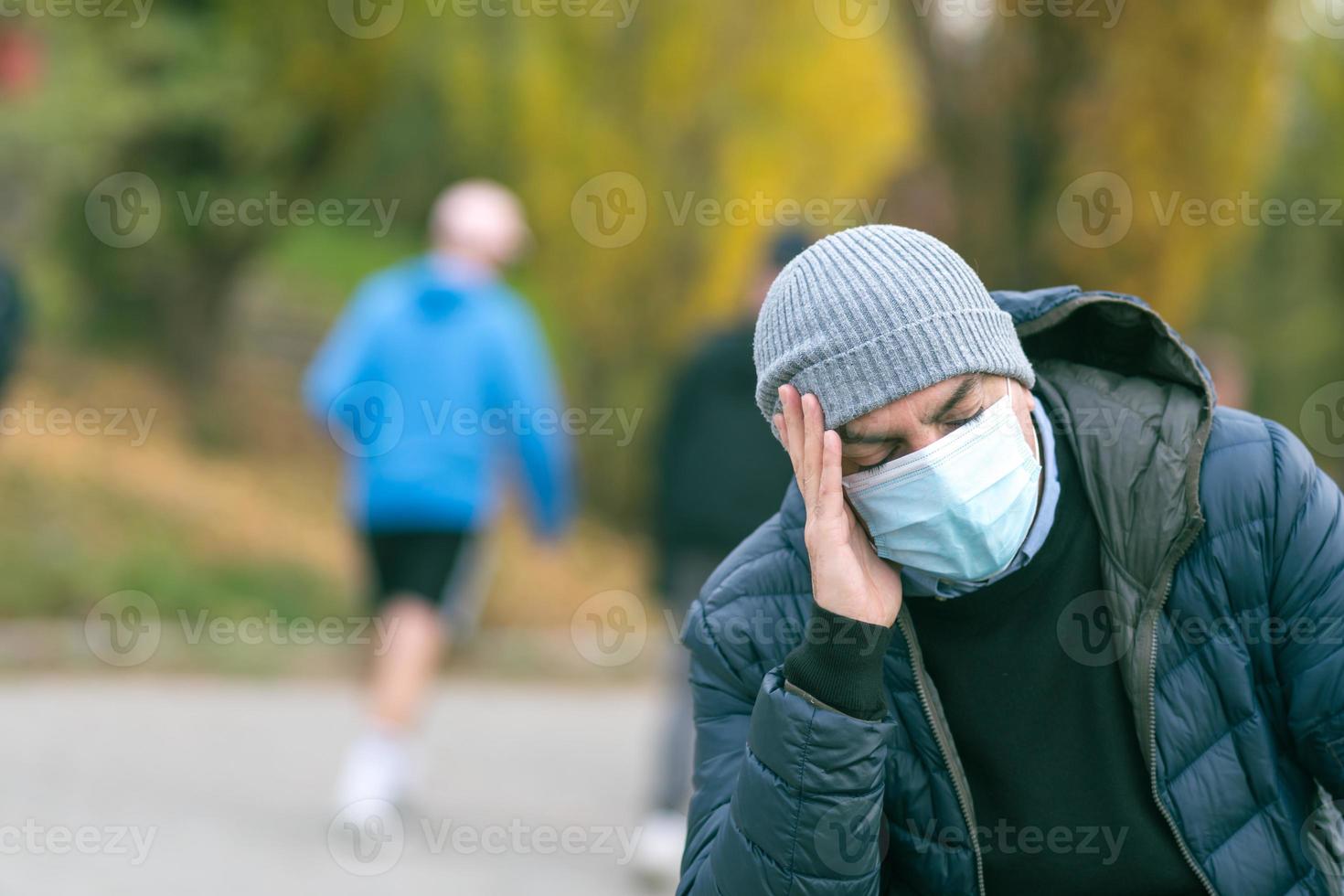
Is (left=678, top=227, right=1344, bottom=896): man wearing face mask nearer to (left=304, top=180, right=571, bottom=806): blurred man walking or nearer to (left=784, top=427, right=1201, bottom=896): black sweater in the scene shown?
(left=784, top=427, right=1201, bottom=896): black sweater

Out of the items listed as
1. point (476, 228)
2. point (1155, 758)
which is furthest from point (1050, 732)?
point (476, 228)

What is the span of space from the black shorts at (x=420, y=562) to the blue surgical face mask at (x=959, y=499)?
4.10m

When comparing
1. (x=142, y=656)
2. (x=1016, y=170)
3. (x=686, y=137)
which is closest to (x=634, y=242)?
(x=686, y=137)

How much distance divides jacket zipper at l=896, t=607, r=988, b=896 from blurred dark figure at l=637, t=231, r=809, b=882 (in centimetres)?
358

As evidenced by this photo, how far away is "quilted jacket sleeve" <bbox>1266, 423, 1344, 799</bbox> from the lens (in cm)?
256

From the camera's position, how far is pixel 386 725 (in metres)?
6.45

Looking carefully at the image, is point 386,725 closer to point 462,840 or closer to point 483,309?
point 462,840

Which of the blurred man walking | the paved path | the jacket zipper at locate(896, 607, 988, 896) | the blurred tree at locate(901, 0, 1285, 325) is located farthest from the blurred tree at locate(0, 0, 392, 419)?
the jacket zipper at locate(896, 607, 988, 896)

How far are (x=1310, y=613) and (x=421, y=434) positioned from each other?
4379mm

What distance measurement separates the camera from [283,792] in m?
7.21

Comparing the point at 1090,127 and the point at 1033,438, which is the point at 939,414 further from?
the point at 1090,127

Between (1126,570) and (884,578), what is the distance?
35 centimetres

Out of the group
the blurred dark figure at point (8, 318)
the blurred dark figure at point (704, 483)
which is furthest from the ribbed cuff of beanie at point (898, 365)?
the blurred dark figure at point (8, 318)

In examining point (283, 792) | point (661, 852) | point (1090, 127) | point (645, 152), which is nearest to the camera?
point (661, 852)
